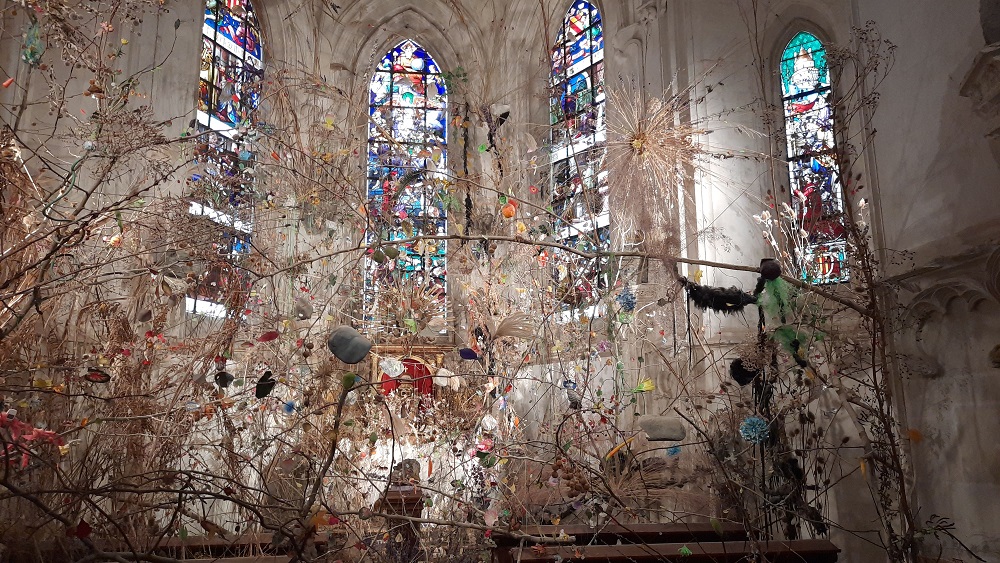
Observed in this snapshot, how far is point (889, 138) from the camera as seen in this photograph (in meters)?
4.23

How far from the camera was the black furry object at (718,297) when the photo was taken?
358 cm

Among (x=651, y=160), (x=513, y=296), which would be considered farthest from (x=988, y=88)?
(x=513, y=296)

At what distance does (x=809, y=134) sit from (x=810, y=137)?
3cm

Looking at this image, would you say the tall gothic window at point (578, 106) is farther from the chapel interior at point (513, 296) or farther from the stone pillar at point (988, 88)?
the stone pillar at point (988, 88)

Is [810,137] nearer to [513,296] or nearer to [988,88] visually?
[513,296]

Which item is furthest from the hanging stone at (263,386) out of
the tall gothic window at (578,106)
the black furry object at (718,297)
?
the tall gothic window at (578,106)

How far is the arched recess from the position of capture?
605cm

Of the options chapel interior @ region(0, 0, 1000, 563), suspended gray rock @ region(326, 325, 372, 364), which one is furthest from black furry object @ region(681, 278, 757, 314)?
suspended gray rock @ region(326, 325, 372, 364)

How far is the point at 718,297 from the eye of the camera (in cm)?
365

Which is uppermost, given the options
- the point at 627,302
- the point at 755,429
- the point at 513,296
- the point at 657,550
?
the point at 513,296

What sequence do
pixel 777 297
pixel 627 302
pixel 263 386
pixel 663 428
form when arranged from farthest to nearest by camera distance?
pixel 627 302
pixel 777 297
pixel 663 428
pixel 263 386

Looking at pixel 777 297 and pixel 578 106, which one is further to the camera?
pixel 578 106

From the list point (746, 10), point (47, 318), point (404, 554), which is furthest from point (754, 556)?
point (746, 10)

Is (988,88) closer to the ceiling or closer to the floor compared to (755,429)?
closer to the ceiling
